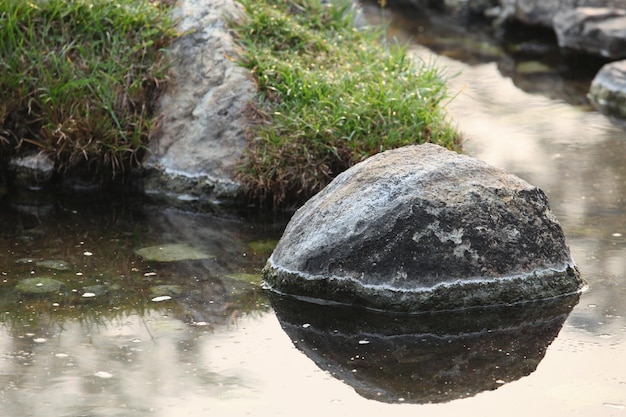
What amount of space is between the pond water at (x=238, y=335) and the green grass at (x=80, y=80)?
1.16 feet

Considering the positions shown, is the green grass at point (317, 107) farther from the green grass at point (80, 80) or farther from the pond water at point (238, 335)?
the green grass at point (80, 80)

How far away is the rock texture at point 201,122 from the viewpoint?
619cm

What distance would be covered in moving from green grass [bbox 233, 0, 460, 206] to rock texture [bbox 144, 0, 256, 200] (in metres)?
0.13

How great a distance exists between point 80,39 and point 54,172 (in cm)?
86

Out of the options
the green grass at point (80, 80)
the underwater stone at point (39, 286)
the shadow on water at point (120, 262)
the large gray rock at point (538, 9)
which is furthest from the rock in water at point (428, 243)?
the large gray rock at point (538, 9)

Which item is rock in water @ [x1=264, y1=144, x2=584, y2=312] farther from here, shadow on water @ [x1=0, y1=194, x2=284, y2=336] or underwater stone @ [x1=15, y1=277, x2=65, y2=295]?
underwater stone @ [x1=15, y1=277, x2=65, y2=295]

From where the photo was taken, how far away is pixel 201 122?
6.31m

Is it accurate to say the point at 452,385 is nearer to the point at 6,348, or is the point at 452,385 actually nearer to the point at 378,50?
the point at 6,348

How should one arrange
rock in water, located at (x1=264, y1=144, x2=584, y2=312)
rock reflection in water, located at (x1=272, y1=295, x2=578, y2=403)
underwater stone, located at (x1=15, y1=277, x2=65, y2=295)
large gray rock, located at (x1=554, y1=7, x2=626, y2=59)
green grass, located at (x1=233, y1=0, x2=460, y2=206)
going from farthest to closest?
large gray rock, located at (x1=554, y1=7, x2=626, y2=59)
green grass, located at (x1=233, y1=0, x2=460, y2=206)
underwater stone, located at (x1=15, y1=277, x2=65, y2=295)
rock in water, located at (x1=264, y1=144, x2=584, y2=312)
rock reflection in water, located at (x1=272, y1=295, x2=578, y2=403)

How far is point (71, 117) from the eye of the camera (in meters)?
6.04

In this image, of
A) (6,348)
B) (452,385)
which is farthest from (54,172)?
(452,385)

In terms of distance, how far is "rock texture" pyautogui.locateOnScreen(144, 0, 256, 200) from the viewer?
6188mm

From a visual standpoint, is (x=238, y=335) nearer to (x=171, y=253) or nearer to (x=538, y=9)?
(x=171, y=253)

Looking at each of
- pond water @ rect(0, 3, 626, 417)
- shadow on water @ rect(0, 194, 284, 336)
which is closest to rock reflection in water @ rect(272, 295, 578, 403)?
pond water @ rect(0, 3, 626, 417)
